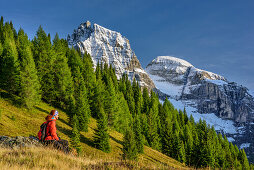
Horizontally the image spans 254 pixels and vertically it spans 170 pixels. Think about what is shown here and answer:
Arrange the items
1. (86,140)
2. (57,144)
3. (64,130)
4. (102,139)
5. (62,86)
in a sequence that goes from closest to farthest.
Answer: (57,144)
(64,130)
(102,139)
(86,140)
(62,86)

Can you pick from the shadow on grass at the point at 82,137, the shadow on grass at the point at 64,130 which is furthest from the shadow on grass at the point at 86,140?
the shadow on grass at the point at 64,130

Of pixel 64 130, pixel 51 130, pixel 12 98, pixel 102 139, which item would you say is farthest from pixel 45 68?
pixel 51 130

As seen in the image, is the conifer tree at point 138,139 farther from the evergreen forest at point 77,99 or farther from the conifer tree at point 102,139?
the conifer tree at point 102,139

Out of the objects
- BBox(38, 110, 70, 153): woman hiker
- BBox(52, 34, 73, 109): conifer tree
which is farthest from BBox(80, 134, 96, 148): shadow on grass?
BBox(38, 110, 70, 153): woman hiker

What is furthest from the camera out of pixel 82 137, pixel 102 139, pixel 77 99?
pixel 77 99

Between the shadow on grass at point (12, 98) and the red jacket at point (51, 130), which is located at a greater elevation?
the shadow on grass at point (12, 98)

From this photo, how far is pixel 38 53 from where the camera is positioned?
47781mm

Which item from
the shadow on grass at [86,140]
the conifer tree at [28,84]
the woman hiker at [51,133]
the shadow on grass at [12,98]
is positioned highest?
the conifer tree at [28,84]

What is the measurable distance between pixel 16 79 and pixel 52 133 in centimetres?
3077

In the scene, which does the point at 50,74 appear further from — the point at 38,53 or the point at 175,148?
the point at 175,148

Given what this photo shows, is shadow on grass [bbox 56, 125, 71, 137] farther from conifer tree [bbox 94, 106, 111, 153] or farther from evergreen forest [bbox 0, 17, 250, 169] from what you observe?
conifer tree [bbox 94, 106, 111, 153]

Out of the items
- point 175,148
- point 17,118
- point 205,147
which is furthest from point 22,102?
point 175,148

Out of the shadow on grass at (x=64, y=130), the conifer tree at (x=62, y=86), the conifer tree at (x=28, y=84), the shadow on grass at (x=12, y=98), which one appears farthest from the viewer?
the conifer tree at (x=62, y=86)

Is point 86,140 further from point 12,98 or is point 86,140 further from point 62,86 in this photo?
Result: point 12,98
